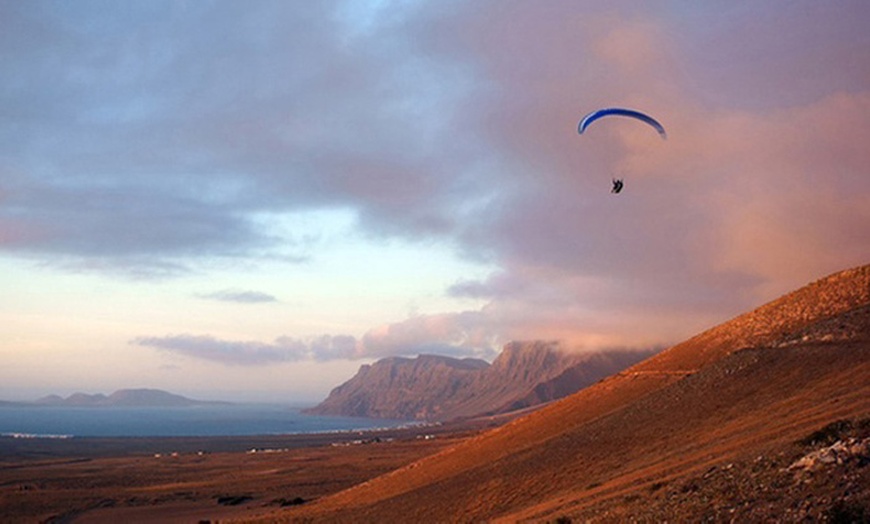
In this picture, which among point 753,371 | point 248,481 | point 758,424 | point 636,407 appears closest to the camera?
point 758,424

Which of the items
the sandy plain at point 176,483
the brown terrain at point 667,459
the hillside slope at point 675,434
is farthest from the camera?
the sandy plain at point 176,483

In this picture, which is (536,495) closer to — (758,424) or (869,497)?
(758,424)

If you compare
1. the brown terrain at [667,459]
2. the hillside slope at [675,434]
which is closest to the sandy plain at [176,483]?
the brown terrain at [667,459]

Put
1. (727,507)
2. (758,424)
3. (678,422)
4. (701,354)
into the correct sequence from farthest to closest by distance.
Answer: (701,354) < (678,422) < (758,424) < (727,507)

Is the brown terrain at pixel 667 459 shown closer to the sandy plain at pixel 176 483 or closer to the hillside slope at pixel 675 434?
the hillside slope at pixel 675 434

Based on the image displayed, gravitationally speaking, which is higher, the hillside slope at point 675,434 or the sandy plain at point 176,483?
the hillside slope at point 675,434

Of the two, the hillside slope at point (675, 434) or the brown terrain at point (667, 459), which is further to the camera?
the hillside slope at point (675, 434)

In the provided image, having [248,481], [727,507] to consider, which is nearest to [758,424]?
[727,507]

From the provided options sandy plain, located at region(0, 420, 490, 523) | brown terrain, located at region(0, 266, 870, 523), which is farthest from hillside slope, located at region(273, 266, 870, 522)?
sandy plain, located at region(0, 420, 490, 523)
